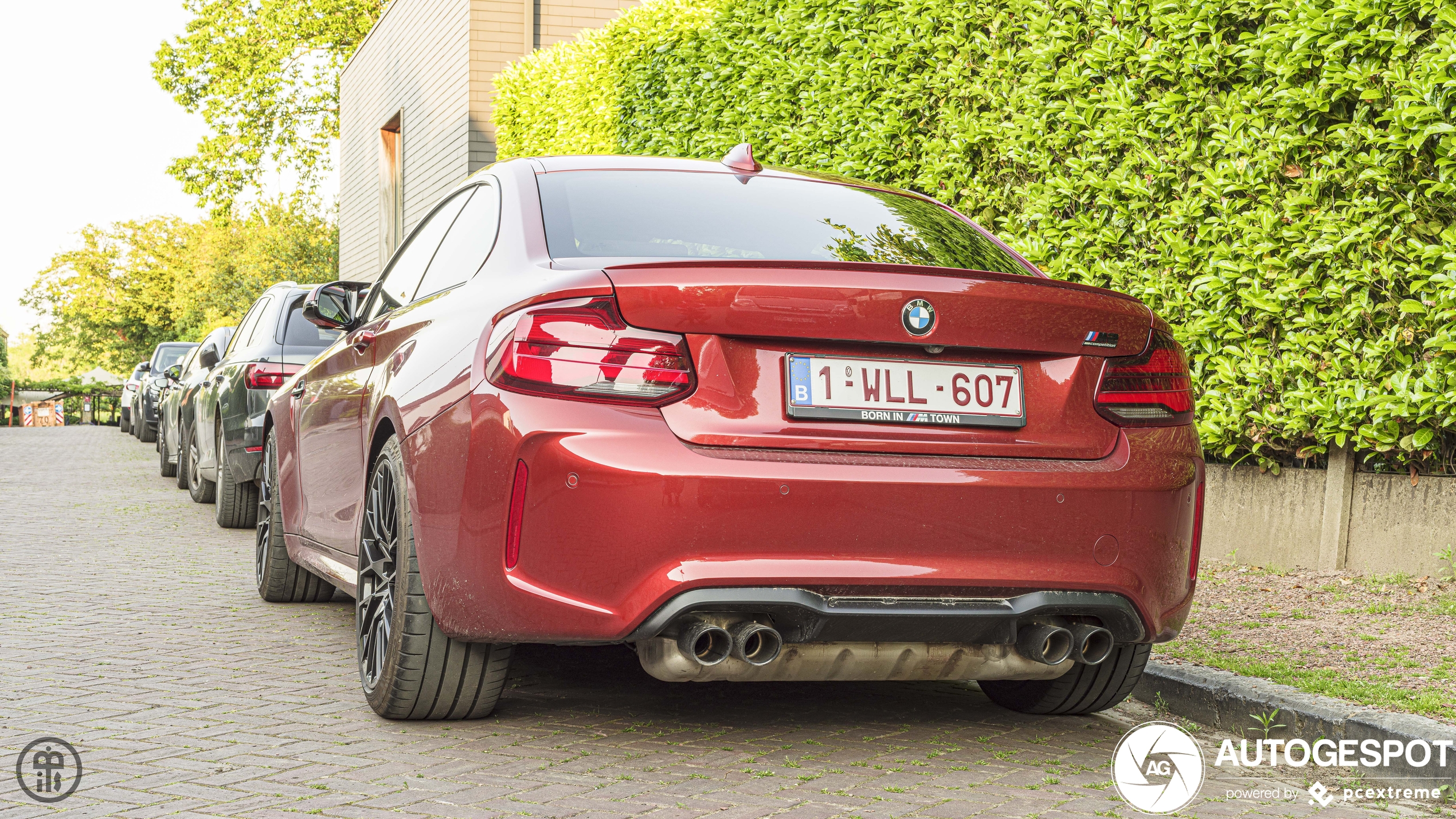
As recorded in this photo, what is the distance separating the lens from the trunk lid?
3.32 meters

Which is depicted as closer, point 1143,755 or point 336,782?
point 336,782

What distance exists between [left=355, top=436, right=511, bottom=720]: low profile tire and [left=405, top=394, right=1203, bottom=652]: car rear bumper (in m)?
0.26

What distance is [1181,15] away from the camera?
6621mm

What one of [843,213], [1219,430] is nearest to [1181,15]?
[1219,430]

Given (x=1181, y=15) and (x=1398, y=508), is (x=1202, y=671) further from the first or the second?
(x=1181, y=15)

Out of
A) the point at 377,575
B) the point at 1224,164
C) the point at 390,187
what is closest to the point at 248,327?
the point at 377,575

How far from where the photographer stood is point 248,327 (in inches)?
410

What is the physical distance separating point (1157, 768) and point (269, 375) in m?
6.52

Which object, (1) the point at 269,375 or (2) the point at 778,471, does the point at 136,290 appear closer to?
(1) the point at 269,375

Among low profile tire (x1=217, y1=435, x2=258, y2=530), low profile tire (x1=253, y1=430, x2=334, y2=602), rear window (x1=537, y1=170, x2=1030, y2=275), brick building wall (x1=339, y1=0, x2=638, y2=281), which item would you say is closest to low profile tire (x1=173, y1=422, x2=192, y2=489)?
low profile tire (x1=217, y1=435, x2=258, y2=530)

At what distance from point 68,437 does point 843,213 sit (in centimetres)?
2706

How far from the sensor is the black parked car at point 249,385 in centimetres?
890

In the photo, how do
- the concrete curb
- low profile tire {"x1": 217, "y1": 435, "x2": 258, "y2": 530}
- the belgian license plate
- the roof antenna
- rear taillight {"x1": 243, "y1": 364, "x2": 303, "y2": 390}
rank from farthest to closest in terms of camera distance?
low profile tire {"x1": 217, "y1": 435, "x2": 258, "y2": 530} → rear taillight {"x1": 243, "y1": 364, "x2": 303, "y2": 390} → the roof antenna → the concrete curb → the belgian license plate

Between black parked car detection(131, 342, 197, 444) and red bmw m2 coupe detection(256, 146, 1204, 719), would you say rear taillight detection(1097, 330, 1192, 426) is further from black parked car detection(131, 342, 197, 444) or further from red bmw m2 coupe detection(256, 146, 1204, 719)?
black parked car detection(131, 342, 197, 444)
